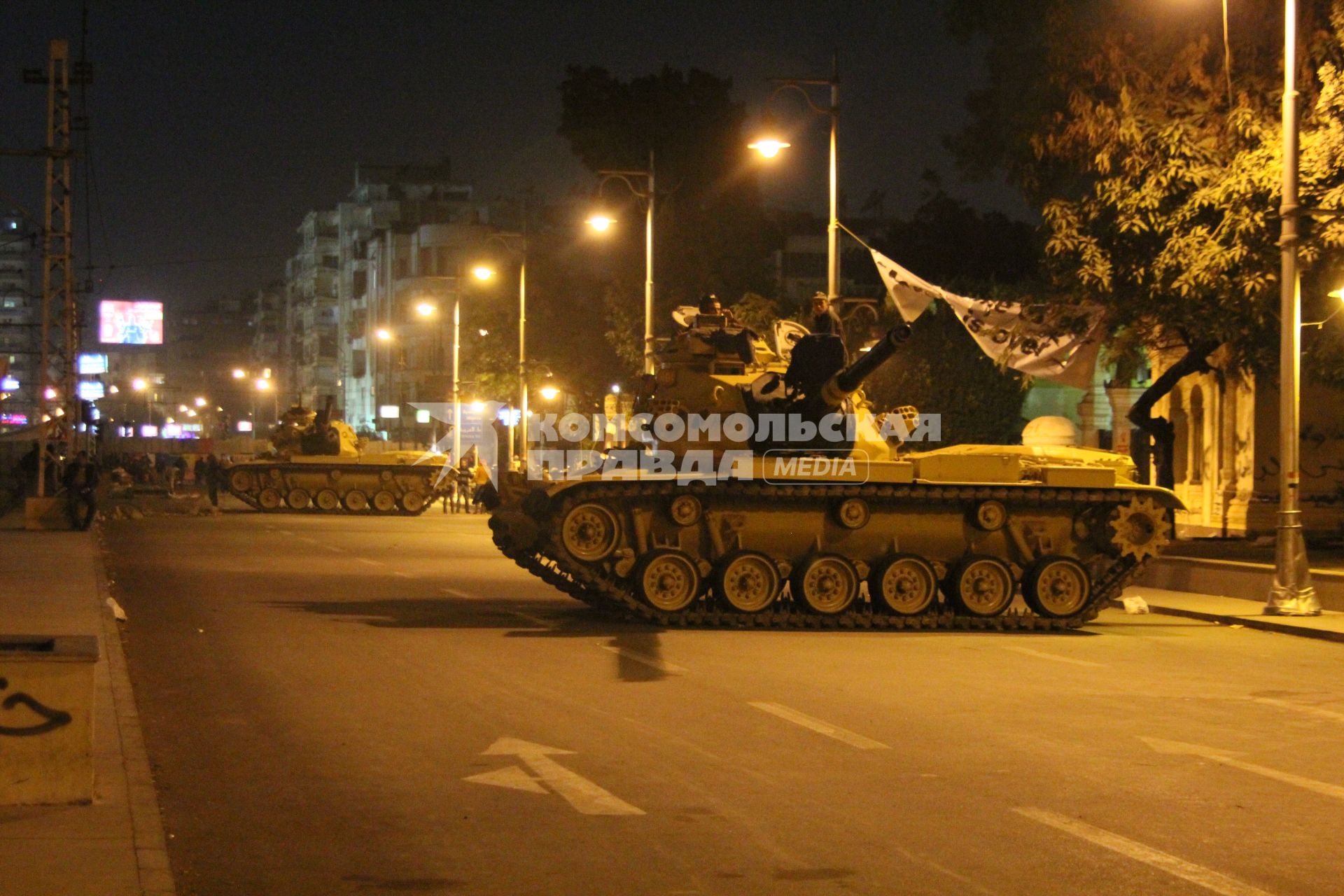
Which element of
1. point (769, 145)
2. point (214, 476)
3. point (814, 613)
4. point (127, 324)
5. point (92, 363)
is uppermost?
point (127, 324)

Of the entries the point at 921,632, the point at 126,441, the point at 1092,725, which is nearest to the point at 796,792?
the point at 1092,725

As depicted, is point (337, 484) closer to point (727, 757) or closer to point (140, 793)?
point (727, 757)

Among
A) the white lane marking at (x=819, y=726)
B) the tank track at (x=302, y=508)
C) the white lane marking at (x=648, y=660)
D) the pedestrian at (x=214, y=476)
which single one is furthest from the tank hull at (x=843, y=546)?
the pedestrian at (x=214, y=476)

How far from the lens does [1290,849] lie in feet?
24.2

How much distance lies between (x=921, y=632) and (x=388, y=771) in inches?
346

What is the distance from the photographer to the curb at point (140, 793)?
634 cm

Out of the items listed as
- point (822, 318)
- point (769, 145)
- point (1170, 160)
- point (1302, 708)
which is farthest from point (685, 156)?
point (1302, 708)

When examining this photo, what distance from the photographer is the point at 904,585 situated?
56.2ft

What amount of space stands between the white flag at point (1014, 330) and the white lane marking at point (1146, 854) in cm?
1607

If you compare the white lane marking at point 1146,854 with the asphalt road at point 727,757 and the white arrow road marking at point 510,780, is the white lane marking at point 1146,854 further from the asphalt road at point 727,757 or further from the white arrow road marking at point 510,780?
the white arrow road marking at point 510,780

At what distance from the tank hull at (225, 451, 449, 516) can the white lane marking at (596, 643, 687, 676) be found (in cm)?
3220

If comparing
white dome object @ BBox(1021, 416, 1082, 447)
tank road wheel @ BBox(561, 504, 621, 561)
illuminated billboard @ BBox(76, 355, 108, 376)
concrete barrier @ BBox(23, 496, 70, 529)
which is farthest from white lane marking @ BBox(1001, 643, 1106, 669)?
illuminated billboard @ BBox(76, 355, 108, 376)

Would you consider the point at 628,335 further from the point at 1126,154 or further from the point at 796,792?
the point at 796,792

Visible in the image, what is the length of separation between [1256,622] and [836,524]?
467 centimetres
